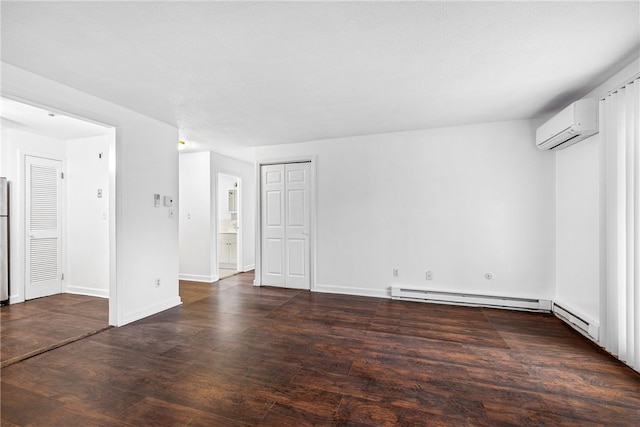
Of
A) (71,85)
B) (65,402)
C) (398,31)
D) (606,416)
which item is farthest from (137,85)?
(606,416)

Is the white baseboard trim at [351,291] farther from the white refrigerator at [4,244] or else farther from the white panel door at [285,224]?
the white refrigerator at [4,244]

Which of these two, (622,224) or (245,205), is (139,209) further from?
(622,224)

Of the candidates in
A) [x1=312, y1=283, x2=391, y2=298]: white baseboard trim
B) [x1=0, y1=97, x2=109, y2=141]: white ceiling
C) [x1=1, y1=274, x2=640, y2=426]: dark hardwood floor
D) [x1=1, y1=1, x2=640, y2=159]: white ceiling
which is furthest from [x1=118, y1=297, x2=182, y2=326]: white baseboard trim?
[x1=1, y1=1, x2=640, y2=159]: white ceiling

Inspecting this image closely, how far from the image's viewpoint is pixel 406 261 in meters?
4.56

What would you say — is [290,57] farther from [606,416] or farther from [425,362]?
[606,416]

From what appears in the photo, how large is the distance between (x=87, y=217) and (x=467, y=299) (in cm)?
615

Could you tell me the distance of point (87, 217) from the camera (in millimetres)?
4922

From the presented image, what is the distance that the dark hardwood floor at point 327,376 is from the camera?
1932 mm

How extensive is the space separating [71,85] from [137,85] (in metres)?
0.66

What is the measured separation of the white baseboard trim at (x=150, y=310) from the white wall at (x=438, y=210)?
2217mm

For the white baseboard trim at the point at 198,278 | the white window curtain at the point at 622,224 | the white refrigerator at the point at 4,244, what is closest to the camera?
the white window curtain at the point at 622,224

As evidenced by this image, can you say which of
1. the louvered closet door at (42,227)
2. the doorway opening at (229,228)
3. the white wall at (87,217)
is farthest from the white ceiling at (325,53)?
the doorway opening at (229,228)

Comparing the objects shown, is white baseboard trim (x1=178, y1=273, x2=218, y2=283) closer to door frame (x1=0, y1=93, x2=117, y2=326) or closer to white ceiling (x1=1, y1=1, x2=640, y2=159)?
door frame (x1=0, y1=93, x2=117, y2=326)

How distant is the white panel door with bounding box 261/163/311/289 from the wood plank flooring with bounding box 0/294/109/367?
2.54m
